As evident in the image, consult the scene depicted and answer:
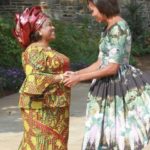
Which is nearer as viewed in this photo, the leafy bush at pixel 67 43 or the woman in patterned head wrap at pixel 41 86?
the woman in patterned head wrap at pixel 41 86

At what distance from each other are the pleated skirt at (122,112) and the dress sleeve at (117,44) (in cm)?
17

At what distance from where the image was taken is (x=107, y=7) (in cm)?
499

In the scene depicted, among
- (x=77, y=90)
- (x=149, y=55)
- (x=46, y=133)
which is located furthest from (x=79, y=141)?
(x=149, y=55)

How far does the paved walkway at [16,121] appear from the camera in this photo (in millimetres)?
7930

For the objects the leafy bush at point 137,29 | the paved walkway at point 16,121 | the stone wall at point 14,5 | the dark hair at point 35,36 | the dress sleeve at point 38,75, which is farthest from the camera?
the leafy bush at point 137,29

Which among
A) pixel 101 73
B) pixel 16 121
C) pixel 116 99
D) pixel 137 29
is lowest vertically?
pixel 16 121

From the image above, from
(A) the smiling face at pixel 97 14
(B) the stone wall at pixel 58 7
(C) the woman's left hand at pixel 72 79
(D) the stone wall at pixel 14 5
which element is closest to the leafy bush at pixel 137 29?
(B) the stone wall at pixel 58 7

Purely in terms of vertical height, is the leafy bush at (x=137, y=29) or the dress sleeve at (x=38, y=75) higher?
the dress sleeve at (x=38, y=75)

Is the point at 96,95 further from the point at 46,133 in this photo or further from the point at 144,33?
the point at 144,33

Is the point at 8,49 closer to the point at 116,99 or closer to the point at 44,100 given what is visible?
the point at 44,100

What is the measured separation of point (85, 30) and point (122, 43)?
13576 mm

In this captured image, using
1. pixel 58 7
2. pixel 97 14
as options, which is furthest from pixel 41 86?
pixel 58 7

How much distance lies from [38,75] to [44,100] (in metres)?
0.22

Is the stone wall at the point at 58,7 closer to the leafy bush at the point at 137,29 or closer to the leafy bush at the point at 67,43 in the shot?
the leafy bush at the point at 67,43
